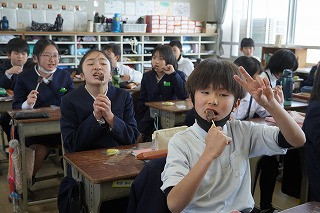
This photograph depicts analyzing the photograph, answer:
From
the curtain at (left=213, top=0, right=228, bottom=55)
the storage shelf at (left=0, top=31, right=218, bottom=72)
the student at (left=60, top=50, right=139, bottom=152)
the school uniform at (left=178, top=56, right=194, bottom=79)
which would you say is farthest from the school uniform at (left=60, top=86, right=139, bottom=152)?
the curtain at (left=213, top=0, right=228, bottom=55)

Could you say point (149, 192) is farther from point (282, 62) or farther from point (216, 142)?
point (282, 62)

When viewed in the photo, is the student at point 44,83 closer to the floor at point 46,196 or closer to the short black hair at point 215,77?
the floor at point 46,196

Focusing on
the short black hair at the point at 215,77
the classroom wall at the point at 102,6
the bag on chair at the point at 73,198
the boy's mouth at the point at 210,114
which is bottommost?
the bag on chair at the point at 73,198

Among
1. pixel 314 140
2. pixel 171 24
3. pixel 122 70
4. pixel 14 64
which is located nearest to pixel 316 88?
pixel 314 140

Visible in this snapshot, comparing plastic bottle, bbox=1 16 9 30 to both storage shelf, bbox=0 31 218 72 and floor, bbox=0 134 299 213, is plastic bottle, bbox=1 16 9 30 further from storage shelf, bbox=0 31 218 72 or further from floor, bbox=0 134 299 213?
floor, bbox=0 134 299 213

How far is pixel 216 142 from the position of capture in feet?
3.53

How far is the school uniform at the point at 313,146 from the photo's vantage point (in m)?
1.93

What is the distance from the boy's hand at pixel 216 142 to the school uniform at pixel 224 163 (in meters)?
0.15

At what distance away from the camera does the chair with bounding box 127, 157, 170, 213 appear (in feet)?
4.32

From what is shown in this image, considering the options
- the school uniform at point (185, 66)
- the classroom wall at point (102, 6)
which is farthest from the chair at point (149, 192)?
the classroom wall at point (102, 6)

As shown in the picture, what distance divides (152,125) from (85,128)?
1691mm

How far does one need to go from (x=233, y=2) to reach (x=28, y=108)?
21.5 ft

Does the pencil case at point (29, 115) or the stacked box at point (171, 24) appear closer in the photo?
the pencil case at point (29, 115)

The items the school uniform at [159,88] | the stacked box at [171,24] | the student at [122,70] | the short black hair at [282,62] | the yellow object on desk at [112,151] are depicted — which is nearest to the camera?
the yellow object on desk at [112,151]
